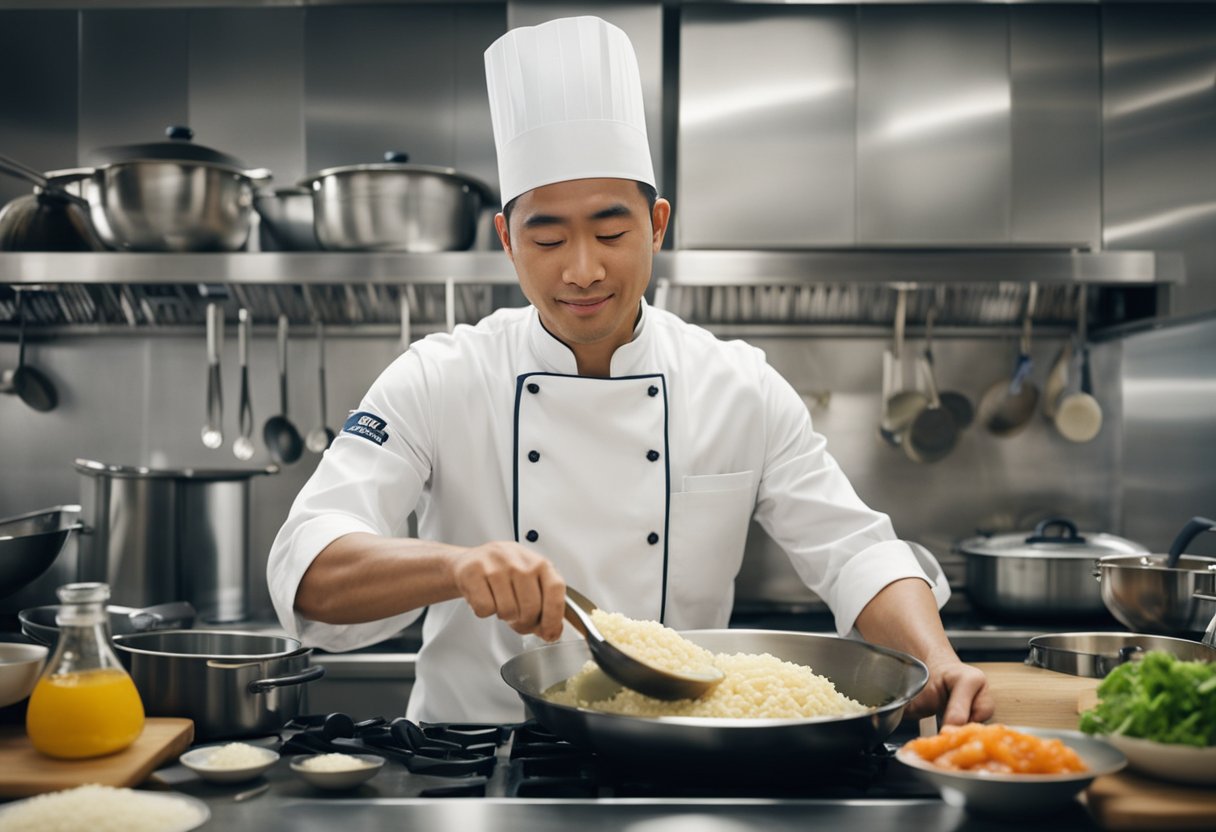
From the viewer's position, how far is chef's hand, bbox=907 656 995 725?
1316 mm

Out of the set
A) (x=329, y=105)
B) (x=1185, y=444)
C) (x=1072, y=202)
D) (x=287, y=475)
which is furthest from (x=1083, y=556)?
(x=329, y=105)

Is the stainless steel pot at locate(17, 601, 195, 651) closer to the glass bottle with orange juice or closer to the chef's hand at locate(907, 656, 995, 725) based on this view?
the glass bottle with orange juice

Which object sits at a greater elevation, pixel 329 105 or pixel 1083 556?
pixel 329 105

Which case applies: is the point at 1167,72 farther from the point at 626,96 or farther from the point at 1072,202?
the point at 626,96

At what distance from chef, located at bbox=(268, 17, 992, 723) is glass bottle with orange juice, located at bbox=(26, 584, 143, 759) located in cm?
45

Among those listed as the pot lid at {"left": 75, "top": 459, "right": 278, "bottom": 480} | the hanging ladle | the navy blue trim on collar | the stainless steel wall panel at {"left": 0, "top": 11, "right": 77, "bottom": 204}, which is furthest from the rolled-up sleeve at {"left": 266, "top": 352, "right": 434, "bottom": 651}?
the stainless steel wall panel at {"left": 0, "top": 11, "right": 77, "bottom": 204}

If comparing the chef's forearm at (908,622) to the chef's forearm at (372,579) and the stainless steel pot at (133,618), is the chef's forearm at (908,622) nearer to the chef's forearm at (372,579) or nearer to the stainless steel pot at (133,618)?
the chef's forearm at (372,579)

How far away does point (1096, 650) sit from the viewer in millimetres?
1678

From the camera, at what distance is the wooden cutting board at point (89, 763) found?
3.61ft

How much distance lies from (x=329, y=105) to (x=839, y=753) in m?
3.01

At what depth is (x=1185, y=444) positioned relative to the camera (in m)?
3.13

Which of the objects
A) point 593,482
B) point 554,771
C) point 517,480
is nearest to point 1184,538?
point 593,482

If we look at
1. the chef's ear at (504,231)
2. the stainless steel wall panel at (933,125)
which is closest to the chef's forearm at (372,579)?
the chef's ear at (504,231)

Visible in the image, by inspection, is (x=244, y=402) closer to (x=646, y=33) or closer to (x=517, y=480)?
(x=517, y=480)
